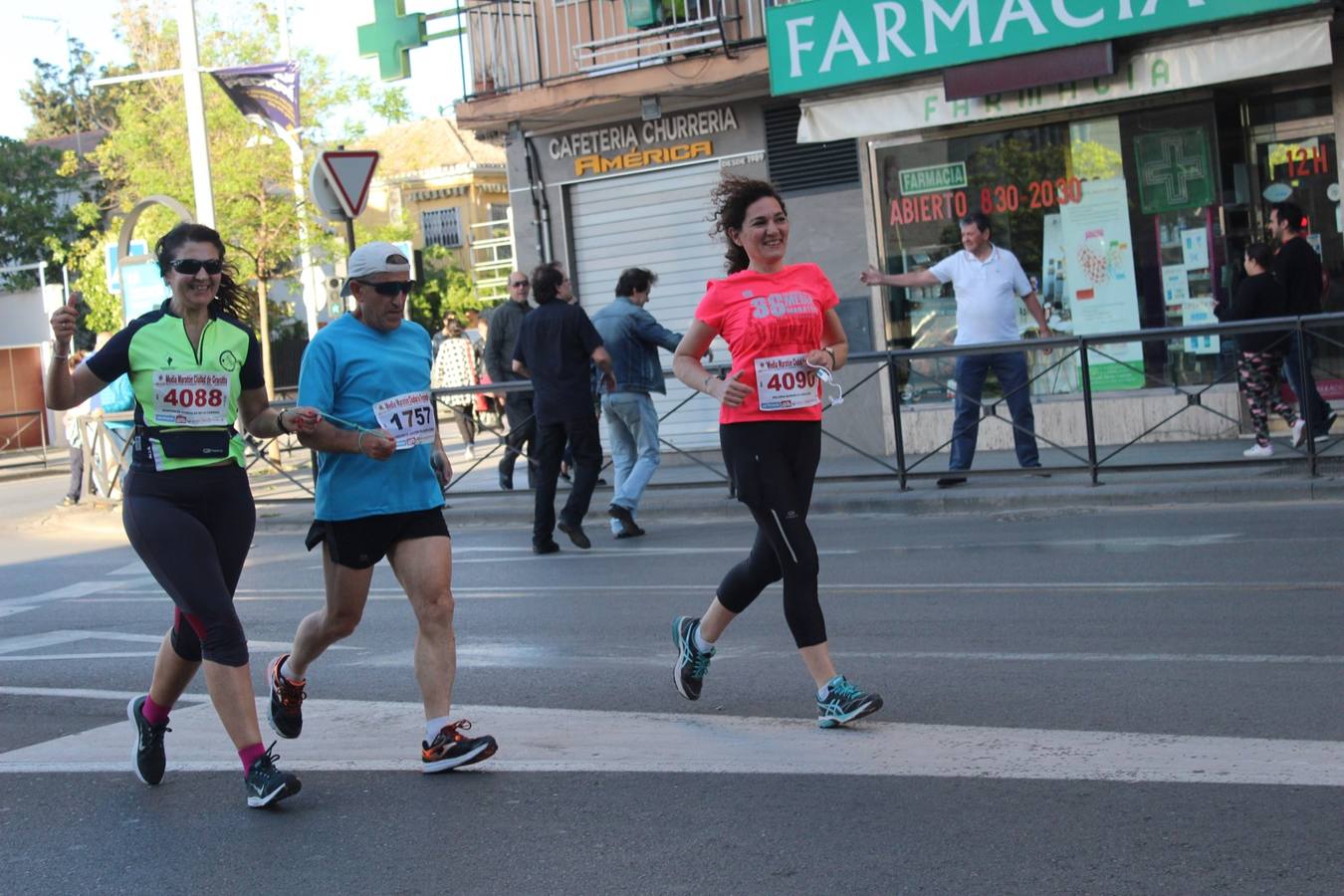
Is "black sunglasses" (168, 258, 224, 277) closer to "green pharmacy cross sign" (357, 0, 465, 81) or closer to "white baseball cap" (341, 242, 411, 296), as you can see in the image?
"white baseball cap" (341, 242, 411, 296)

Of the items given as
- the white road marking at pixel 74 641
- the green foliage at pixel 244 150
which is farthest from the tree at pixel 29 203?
the white road marking at pixel 74 641

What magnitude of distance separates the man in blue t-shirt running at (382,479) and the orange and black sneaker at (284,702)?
0.34 metres

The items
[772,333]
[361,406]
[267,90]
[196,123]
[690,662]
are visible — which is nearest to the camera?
[361,406]

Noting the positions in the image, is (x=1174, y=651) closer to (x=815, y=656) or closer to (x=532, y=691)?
(x=815, y=656)

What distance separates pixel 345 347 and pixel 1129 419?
962 centimetres

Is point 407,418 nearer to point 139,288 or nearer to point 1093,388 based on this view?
point 1093,388

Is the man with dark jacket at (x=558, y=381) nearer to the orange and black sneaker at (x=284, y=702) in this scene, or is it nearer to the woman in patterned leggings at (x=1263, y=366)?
the woman in patterned leggings at (x=1263, y=366)

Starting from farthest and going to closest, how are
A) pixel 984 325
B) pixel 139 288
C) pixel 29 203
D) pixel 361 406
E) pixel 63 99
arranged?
pixel 63 99 < pixel 29 203 < pixel 139 288 < pixel 984 325 < pixel 361 406

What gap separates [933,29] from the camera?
1527 cm

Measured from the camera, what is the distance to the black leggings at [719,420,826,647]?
586 centimetres

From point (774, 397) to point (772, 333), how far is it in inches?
10.1

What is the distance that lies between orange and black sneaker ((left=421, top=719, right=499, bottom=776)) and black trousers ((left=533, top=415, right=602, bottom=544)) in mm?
6180

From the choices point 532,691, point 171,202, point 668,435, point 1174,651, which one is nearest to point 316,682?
point 532,691

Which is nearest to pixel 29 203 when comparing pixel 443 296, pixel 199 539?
pixel 443 296
